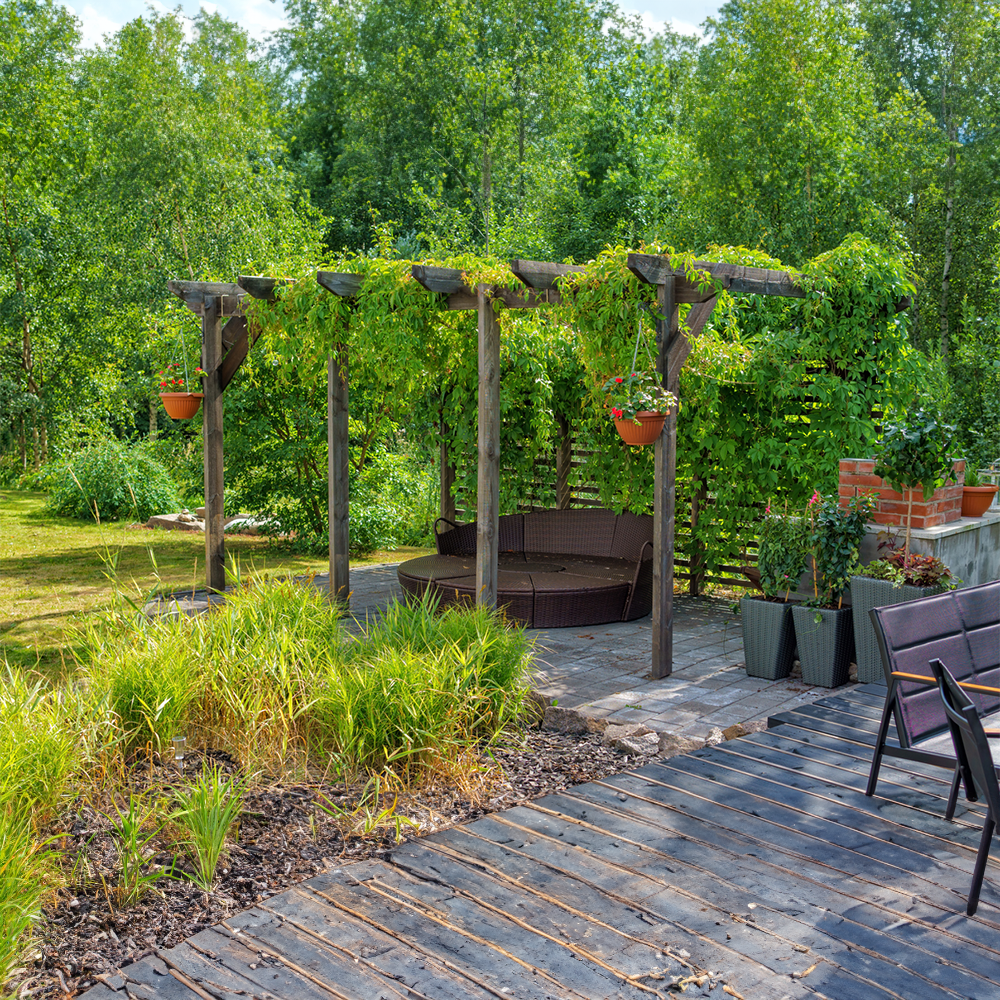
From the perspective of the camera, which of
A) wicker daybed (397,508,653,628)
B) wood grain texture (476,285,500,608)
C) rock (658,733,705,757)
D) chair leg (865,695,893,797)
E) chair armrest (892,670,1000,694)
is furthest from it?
wicker daybed (397,508,653,628)

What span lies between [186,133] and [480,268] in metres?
11.5

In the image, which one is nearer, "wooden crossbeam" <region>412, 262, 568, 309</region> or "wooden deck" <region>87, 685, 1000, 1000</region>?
"wooden deck" <region>87, 685, 1000, 1000</region>

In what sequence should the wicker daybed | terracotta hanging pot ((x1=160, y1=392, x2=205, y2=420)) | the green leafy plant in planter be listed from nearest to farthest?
1. the green leafy plant in planter
2. the wicker daybed
3. terracotta hanging pot ((x1=160, y1=392, x2=205, y2=420))

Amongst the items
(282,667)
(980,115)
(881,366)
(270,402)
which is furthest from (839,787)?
(980,115)

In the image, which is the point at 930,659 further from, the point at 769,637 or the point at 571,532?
the point at 571,532

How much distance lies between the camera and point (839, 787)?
12.1 feet

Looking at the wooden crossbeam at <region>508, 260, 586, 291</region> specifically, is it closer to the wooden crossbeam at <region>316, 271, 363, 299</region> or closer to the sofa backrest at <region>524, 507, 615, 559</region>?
the wooden crossbeam at <region>316, 271, 363, 299</region>

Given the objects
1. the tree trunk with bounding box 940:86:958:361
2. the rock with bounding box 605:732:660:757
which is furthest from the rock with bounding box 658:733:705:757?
the tree trunk with bounding box 940:86:958:361

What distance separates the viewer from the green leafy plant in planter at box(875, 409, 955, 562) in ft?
17.0

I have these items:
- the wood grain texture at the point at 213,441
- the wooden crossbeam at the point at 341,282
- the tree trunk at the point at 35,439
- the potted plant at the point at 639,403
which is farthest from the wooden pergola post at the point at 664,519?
the tree trunk at the point at 35,439

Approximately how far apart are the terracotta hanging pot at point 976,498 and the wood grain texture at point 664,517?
1749 mm

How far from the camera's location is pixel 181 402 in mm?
7500

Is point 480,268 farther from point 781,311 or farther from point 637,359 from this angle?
point 781,311

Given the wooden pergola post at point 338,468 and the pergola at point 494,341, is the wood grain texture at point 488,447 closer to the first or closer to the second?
the pergola at point 494,341
